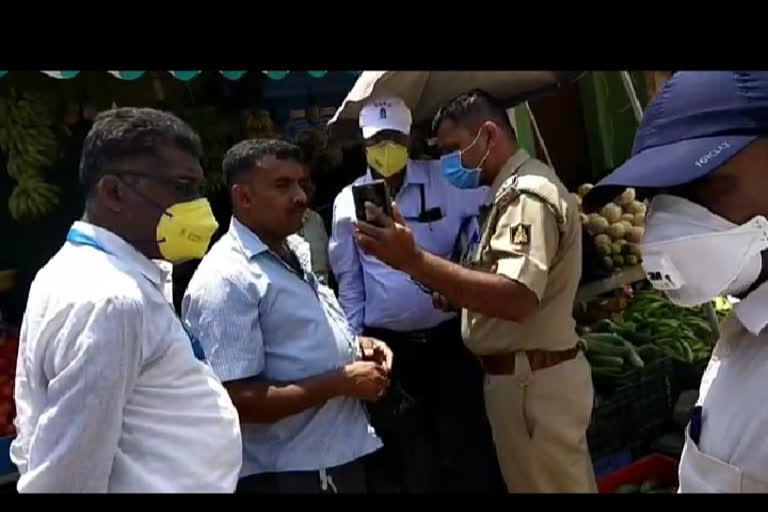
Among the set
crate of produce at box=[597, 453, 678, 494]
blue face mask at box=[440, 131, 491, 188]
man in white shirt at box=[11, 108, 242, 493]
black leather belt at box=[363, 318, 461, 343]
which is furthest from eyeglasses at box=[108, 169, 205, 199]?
crate of produce at box=[597, 453, 678, 494]

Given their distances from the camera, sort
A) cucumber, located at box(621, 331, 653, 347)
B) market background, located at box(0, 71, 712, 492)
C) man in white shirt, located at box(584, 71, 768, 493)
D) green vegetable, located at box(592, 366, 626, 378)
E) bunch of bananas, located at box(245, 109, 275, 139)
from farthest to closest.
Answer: bunch of bananas, located at box(245, 109, 275, 139) < cucumber, located at box(621, 331, 653, 347) < green vegetable, located at box(592, 366, 626, 378) < market background, located at box(0, 71, 712, 492) < man in white shirt, located at box(584, 71, 768, 493)

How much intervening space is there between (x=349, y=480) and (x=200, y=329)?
66cm

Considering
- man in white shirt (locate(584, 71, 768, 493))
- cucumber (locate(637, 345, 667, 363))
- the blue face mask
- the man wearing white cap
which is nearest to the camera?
man in white shirt (locate(584, 71, 768, 493))

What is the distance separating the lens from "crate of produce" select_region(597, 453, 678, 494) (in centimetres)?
357

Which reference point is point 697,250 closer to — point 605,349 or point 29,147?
point 605,349

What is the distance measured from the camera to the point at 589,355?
13.7ft

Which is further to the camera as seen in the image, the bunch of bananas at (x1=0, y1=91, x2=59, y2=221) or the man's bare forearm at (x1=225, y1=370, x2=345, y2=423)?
the bunch of bananas at (x1=0, y1=91, x2=59, y2=221)

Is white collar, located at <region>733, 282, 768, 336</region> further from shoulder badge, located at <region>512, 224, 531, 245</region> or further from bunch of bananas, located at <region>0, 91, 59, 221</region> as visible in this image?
bunch of bananas, located at <region>0, 91, 59, 221</region>

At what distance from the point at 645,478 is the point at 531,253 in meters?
1.47

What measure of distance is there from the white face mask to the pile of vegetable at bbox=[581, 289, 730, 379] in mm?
2601

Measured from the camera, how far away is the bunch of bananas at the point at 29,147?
4.07 m

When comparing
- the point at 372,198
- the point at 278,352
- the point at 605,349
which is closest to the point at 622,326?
the point at 605,349

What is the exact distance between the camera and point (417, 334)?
3664 mm

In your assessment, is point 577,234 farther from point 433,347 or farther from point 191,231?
point 191,231
